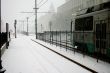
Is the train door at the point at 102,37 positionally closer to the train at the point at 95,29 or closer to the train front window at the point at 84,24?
the train at the point at 95,29

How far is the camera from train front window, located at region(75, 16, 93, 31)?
13.4m

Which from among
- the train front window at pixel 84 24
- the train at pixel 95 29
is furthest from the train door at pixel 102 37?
the train front window at pixel 84 24

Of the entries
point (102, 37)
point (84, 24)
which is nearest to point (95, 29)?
point (102, 37)

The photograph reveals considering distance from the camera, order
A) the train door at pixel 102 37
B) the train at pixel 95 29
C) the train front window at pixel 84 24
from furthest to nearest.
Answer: the train front window at pixel 84 24
the train door at pixel 102 37
the train at pixel 95 29

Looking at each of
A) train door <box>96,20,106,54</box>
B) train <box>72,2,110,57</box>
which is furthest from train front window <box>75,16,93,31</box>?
train door <box>96,20,106,54</box>

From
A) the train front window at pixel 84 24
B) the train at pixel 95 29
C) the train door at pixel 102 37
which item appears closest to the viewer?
the train at pixel 95 29

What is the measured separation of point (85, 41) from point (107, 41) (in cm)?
313

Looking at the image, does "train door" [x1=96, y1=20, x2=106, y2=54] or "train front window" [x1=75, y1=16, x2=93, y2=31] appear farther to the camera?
"train front window" [x1=75, y1=16, x2=93, y2=31]

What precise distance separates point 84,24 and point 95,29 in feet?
6.97

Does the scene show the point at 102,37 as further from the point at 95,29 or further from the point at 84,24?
the point at 84,24

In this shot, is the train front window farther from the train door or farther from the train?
the train door

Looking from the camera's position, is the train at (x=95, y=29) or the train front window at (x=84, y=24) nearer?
the train at (x=95, y=29)

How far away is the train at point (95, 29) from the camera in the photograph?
11.1 meters

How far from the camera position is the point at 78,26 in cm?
1620
